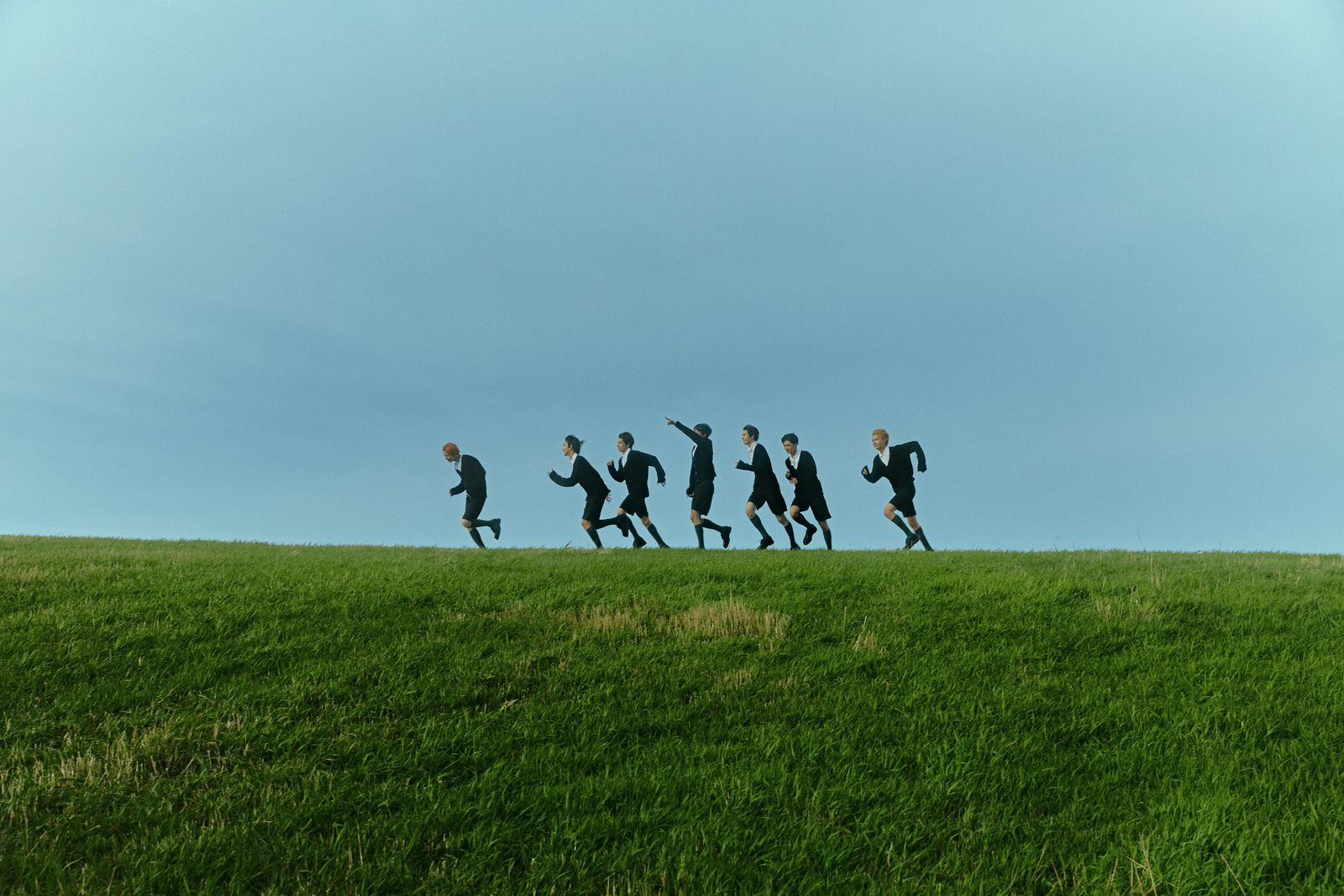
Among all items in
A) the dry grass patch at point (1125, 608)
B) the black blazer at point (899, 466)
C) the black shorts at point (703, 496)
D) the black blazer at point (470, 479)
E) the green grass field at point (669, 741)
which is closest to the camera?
the green grass field at point (669, 741)

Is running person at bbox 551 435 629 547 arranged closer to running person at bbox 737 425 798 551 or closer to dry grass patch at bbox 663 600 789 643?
running person at bbox 737 425 798 551

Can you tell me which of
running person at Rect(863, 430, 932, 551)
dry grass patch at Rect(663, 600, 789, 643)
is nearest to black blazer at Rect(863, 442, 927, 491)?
running person at Rect(863, 430, 932, 551)

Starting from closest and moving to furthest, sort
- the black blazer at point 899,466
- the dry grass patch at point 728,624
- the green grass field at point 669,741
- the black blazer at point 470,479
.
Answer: the green grass field at point 669,741 → the dry grass patch at point 728,624 → the black blazer at point 899,466 → the black blazer at point 470,479

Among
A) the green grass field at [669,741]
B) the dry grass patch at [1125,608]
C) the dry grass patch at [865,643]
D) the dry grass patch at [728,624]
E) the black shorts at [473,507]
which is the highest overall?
the black shorts at [473,507]

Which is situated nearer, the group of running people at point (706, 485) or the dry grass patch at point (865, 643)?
the dry grass patch at point (865, 643)

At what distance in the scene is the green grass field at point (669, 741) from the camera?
3932 millimetres

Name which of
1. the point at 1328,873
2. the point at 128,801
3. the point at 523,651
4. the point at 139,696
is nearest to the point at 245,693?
the point at 139,696

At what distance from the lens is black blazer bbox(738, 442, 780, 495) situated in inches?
735

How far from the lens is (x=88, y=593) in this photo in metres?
9.09

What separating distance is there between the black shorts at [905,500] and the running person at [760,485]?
9.00 ft

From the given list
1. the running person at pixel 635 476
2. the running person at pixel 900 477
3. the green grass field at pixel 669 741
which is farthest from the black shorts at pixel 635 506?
the green grass field at pixel 669 741

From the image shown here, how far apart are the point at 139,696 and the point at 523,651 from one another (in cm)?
319

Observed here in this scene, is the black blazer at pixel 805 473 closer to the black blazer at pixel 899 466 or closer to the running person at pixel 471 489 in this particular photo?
the black blazer at pixel 899 466

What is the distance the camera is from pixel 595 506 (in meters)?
20.0
